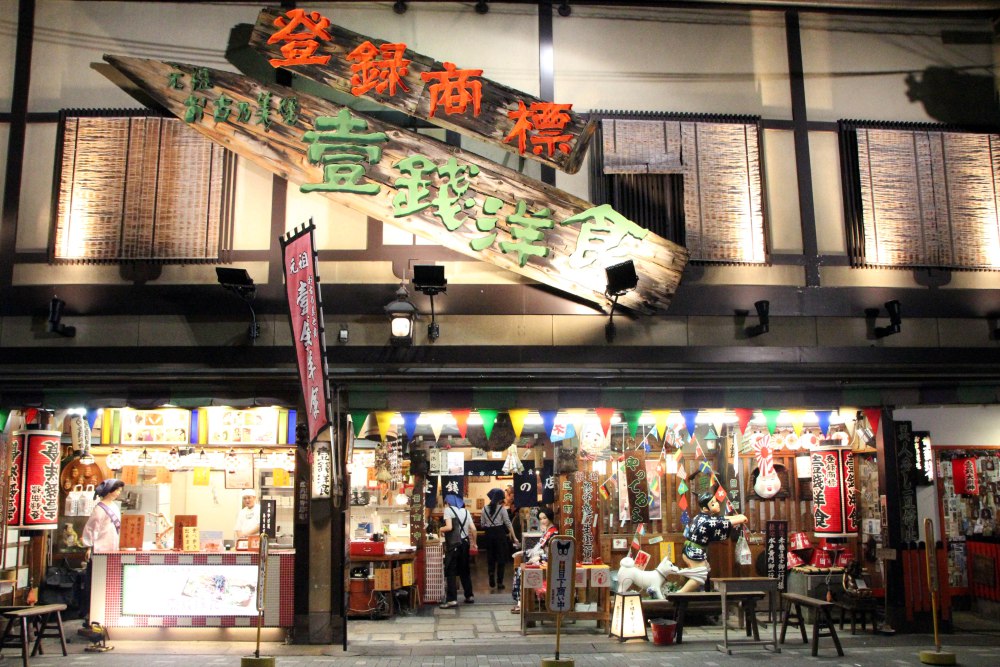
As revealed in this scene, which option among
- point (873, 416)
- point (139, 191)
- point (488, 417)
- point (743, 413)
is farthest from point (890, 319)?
point (139, 191)

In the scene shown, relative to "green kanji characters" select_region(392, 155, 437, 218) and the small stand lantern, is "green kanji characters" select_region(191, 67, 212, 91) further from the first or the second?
the small stand lantern

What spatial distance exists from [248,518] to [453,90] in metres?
7.90

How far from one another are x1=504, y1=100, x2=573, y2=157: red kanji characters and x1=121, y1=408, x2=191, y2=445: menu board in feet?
22.0

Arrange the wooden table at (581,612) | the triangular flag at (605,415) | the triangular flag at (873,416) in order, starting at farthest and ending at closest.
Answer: the wooden table at (581,612), the triangular flag at (873,416), the triangular flag at (605,415)

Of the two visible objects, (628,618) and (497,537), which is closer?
(628,618)

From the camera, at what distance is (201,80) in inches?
446

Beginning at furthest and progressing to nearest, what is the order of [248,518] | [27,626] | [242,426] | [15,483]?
[248,518] → [242,426] → [15,483] → [27,626]

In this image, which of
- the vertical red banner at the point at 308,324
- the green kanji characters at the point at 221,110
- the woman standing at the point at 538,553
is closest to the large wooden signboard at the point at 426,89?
the green kanji characters at the point at 221,110

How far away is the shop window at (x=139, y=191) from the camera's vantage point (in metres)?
11.4

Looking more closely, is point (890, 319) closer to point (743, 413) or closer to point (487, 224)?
point (743, 413)

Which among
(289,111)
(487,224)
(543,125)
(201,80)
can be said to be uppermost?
(201,80)

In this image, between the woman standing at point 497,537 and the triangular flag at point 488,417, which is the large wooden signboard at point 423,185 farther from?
the woman standing at point 497,537

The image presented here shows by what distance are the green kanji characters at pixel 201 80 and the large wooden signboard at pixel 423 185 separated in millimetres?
14

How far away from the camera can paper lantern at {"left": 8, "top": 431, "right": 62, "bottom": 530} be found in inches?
460
